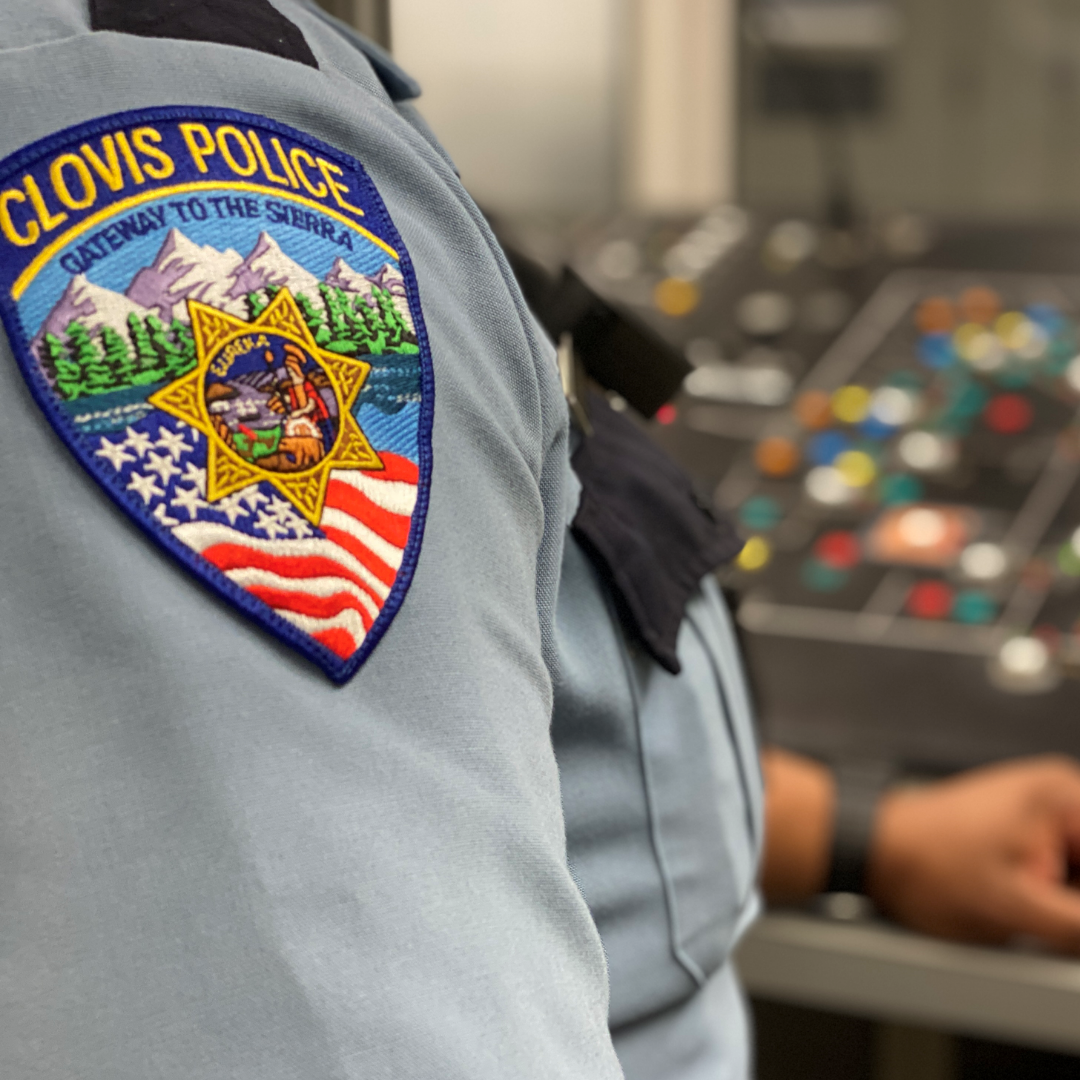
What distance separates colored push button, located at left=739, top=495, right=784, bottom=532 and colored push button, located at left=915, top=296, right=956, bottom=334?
0.47 m

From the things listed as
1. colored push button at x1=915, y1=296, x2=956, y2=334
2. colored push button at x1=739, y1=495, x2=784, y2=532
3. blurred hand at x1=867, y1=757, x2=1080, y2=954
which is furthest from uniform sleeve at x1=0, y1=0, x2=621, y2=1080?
colored push button at x1=915, y1=296, x2=956, y2=334

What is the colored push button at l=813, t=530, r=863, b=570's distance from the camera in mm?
1244

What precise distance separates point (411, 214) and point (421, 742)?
14cm

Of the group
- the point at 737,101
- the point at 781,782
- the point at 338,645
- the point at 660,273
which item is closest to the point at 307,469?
the point at 338,645

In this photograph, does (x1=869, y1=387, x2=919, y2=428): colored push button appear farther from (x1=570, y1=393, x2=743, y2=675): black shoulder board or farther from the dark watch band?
(x1=570, y1=393, x2=743, y2=675): black shoulder board

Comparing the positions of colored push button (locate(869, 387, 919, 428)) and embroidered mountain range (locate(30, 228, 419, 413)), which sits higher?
embroidered mountain range (locate(30, 228, 419, 413))

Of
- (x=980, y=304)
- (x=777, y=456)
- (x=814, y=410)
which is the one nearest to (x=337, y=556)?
(x=777, y=456)

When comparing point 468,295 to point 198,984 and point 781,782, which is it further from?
point 781,782

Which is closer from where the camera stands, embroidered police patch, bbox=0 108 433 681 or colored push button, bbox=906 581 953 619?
embroidered police patch, bbox=0 108 433 681

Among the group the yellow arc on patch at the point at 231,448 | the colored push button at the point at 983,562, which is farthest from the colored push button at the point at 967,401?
the yellow arc on patch at the point at 231,448

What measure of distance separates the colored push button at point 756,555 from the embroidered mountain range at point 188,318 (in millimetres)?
886

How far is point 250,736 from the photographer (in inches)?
11.7

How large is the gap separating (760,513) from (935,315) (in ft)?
1.77

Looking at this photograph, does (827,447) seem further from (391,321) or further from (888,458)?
(391,321)
